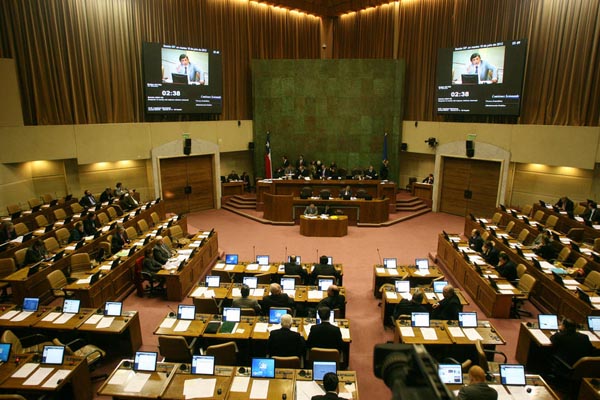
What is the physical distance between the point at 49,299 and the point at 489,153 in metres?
15.2

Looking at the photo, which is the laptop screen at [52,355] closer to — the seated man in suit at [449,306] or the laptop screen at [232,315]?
the laptop screen at [232,315]

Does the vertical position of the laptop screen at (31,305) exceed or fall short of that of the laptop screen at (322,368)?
it falls short

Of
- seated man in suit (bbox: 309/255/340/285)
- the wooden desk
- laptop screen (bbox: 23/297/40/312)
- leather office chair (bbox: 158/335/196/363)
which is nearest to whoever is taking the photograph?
leather office chair (bbox: 158/335/196/363)

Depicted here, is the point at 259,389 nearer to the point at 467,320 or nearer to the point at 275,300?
the point at 275,300

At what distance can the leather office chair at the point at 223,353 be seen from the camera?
588 centimetres

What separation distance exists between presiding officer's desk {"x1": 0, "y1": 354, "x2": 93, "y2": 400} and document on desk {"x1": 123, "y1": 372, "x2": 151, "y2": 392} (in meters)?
0.91

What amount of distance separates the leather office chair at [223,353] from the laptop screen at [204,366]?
1.44 ft

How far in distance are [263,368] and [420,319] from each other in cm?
282

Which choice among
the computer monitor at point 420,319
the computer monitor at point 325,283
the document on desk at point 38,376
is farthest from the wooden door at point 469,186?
the document on desk at point 38,376

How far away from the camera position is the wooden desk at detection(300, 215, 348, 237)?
14.3 m

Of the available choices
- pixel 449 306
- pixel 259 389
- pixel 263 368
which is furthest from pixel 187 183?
pixel 259 389

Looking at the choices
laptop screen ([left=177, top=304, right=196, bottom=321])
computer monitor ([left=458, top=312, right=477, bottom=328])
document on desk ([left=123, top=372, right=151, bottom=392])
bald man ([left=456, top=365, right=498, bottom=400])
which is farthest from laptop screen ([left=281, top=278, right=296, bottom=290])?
bald man ([left=456, top=365, right=498, bottom=400])

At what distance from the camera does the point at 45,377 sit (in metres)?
5.39

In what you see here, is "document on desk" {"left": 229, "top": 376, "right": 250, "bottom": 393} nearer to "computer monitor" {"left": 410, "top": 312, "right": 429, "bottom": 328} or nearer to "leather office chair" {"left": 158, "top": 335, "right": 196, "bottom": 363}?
"leather office chair" {"left": 158, "top": 335, "right": 196, "bottom": 363}
